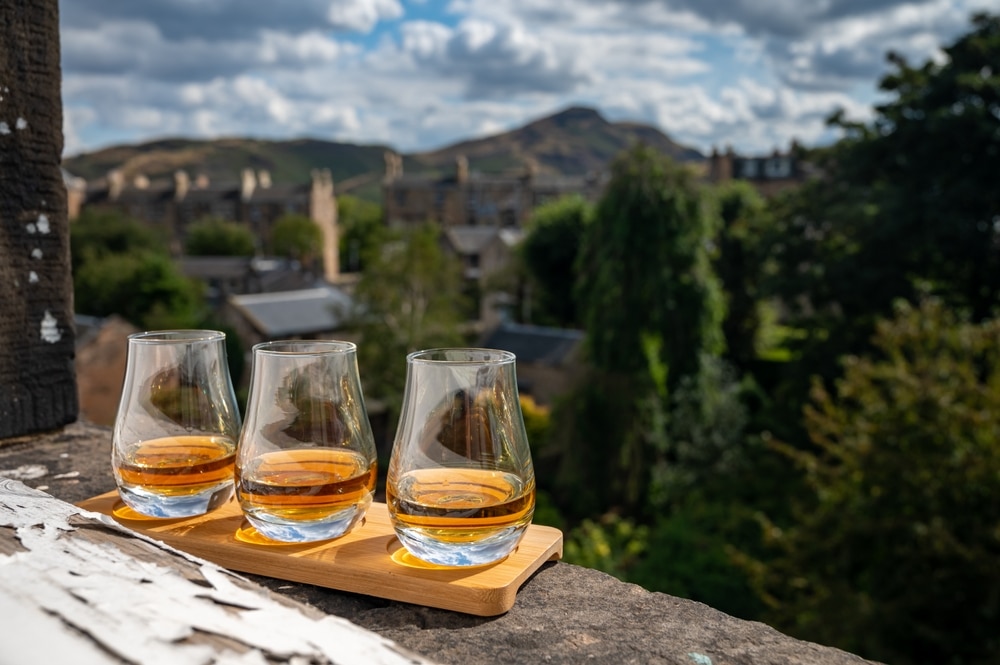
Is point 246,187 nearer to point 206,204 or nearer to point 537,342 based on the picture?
point 206,204

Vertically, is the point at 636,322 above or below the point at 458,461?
below

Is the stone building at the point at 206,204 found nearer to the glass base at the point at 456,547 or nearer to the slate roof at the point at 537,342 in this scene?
the slate roof at the point at 537,342

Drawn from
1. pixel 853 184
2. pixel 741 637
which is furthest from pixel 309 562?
pixel 853 184

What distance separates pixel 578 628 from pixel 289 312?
30.0m

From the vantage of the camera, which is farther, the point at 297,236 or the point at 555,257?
the point at 297,236

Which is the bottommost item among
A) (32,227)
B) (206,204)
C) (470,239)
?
(32,227)

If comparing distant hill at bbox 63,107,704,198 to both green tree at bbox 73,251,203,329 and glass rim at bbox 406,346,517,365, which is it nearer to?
green tree at bbox 73,251,203,329

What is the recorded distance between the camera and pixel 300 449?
153 centimetres

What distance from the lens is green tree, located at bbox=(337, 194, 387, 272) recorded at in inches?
2359

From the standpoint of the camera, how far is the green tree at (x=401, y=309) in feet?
74.0

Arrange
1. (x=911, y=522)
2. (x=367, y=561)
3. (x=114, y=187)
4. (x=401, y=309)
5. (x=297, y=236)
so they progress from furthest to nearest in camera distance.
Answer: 1. (x=114, y=187)
2. (x=297, y=236)
3. (x=401, y=309)
4. (x=911, y=522)
5. (x=367, y=561)

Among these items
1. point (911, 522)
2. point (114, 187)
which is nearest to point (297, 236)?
point (114, 187)

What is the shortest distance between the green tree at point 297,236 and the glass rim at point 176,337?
53365mm

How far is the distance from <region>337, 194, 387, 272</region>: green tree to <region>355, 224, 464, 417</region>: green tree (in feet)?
102
